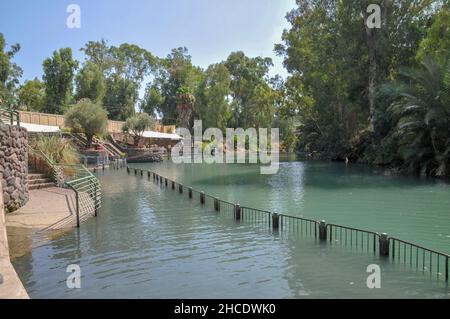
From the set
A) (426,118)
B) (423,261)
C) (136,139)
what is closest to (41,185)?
(423,261)

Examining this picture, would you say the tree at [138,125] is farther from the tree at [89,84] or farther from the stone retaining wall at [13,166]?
the stone retaining wall at [13,166]

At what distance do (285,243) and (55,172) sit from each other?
40.6ft

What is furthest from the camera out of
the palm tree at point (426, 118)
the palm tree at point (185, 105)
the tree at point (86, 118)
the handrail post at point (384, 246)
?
the palm tree at point (185, 105)

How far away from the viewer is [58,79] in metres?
57.1

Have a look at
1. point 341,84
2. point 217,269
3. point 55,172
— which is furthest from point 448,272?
point 341,84

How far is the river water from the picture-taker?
7141 mm

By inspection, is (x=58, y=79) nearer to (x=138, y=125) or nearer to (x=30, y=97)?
(x=30, y=97)

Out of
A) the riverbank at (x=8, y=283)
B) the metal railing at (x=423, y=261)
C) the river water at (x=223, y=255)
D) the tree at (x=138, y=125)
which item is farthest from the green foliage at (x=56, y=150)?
the tree at (x=138, y=125)

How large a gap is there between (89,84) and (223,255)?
5588 centimetres

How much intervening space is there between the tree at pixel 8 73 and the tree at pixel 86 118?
22.2 ft

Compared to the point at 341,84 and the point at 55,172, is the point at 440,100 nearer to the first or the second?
the point at 341,84

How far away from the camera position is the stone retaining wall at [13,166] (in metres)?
12.8

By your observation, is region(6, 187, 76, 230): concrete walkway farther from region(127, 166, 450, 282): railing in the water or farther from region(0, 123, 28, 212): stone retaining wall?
region(127, 166, 450, 282): railing in the water

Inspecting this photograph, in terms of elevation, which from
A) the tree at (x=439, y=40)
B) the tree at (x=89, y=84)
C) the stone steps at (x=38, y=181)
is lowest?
the stone steps at (x=38, y=181)
